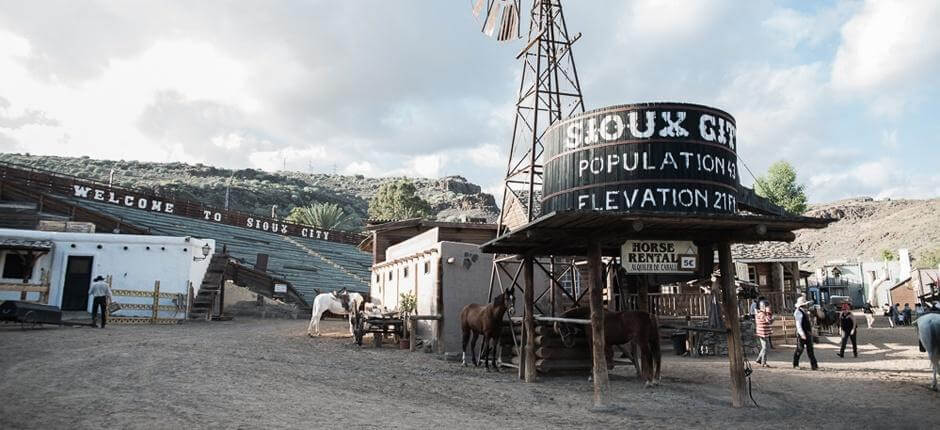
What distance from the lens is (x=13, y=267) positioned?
78.9 feet

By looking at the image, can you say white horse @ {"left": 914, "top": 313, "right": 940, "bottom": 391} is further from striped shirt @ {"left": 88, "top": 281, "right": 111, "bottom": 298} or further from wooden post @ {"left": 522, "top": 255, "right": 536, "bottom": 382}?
striped shirt @ {"left": 88, "top": 281, "right": 111, "bottom": 298}

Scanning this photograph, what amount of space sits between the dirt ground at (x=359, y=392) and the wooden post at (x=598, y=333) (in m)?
0.40

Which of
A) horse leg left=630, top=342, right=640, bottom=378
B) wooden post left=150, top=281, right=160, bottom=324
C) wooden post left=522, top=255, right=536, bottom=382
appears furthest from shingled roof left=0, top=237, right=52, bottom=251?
horse leg left=630, top=342, right=640, bottom=378

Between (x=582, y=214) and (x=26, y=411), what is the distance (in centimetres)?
774

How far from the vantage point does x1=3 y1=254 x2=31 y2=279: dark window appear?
2391 cm

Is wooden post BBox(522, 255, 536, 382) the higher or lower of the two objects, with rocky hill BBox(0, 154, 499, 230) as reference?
lower

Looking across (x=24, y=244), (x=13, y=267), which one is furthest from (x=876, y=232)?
(x=13, y=267)

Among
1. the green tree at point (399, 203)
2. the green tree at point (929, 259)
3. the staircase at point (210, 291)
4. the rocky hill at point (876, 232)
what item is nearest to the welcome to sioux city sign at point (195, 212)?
the green tree at point (399, 203)

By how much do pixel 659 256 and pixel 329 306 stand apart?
51.6 feet

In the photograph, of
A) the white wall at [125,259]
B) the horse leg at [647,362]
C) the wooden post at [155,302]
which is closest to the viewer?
the horse leg at [647,362]

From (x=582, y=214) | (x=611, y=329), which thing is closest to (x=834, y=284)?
(x=611, y=329)

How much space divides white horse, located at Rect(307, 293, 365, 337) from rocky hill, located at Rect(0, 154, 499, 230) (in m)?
49.9

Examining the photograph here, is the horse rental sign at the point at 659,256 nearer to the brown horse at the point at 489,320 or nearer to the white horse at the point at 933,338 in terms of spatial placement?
the brown horse at the point at 489,320

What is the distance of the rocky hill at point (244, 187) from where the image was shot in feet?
A: 281
